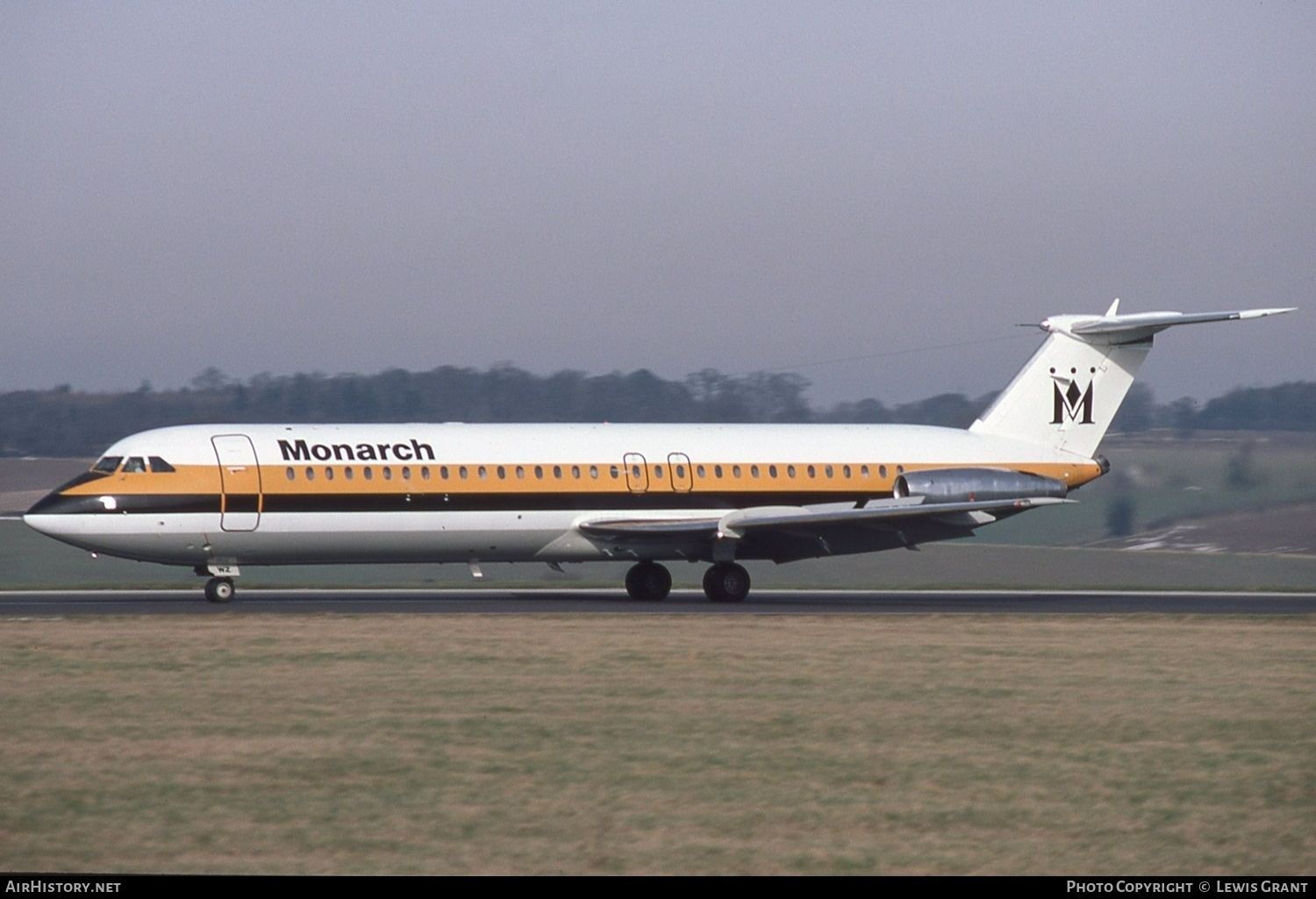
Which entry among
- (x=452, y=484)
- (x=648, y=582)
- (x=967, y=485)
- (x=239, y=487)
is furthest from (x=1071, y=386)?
(x=239, y=487)

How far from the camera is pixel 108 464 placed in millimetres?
29266

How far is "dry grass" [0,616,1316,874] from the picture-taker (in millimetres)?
10047

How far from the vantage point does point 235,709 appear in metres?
15.5

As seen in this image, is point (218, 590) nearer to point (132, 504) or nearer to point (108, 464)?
point (132, 504)

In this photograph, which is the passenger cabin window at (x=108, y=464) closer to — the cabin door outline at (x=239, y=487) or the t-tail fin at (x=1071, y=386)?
the cabin door outline at (x=239, y=487)

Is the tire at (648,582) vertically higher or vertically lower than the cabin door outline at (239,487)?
lower

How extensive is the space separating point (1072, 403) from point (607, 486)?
1043 cm

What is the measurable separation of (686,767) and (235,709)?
16.9 ft

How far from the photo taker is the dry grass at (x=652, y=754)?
10.0 m

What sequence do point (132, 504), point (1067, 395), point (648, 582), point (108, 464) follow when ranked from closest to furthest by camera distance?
1. point (132, 504)
2. point (108, 464)
3. point (648, 582)
4. point (1067, 395)

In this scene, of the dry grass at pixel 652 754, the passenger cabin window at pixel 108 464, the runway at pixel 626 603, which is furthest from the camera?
the passenger cabin window at pixel 108 464

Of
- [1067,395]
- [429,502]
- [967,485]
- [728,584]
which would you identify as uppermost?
[1067,395]

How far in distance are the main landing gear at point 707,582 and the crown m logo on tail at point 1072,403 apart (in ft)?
25.9

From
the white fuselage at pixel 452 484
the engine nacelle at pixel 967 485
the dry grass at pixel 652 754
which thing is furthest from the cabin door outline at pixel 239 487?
the engine nacelle at pixel 967 485
